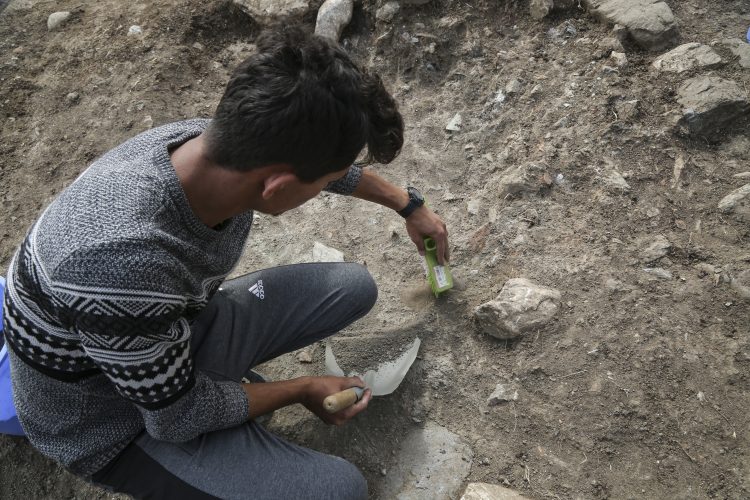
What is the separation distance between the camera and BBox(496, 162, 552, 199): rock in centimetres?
248

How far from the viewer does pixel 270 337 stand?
200cm

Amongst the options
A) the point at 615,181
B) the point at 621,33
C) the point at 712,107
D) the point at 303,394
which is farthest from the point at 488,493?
the point at 621,33

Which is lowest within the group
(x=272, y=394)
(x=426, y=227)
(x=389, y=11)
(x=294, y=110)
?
(x=272, y=394)

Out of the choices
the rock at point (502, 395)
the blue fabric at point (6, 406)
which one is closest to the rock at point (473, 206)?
the rock at point (502, 395)

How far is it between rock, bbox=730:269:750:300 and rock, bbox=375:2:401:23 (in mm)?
2240

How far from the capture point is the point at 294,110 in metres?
1.20

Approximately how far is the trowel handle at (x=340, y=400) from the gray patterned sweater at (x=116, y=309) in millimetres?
240

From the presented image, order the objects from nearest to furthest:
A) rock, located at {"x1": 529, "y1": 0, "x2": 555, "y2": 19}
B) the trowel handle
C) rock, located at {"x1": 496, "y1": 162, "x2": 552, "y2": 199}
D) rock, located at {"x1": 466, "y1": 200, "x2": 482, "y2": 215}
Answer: the trowel handle → rock, located at {"x1": 496, "y1": 162, "x2": 552, "y2": 199} → rock, located at {"x1": 466, "y1": 200, "x2": 482, "y2": 215} → rock, located at {"x1": 529, "y1": 0, "x2": 555, "y2": 19}

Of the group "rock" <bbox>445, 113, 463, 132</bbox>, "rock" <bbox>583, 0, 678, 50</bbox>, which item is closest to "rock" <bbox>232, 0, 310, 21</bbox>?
"rock" <bbox>445, 113, 463, 132</bbox>

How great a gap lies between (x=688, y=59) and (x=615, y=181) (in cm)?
78

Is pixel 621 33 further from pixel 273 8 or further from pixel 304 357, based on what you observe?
pixel 304 357

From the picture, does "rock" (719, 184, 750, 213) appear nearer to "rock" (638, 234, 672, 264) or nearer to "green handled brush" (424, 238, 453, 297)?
"rock" (638, 234, 672, 264)

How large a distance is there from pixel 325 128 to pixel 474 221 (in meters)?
1.45

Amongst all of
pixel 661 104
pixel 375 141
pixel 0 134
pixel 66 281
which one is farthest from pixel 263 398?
pixel 0 134
